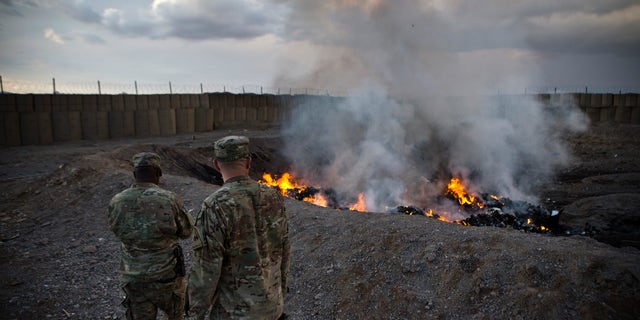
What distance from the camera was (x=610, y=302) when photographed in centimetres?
374

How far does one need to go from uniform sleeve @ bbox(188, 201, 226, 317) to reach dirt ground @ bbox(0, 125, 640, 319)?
2443 mm

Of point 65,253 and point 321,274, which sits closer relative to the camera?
point 321,274

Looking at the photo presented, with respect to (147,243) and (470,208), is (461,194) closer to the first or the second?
(470,208)

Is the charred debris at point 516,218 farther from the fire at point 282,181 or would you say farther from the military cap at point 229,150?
the military cap at point 229,150

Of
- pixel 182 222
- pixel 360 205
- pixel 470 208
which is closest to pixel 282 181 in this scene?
pixel 360 205

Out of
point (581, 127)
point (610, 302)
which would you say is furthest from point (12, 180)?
point (581, 127)

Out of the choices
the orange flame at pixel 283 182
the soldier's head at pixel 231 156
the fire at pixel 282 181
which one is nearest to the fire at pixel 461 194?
the orange flame at pixel 283 182

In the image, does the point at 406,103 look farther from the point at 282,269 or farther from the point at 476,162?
the point at 282,269

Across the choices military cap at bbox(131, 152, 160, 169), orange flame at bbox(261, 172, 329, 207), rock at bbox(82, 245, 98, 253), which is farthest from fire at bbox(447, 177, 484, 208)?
military cap at bbox(131, 152, 160, 169)

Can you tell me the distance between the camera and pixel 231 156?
97.6 inches

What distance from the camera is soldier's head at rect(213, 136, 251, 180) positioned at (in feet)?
8.12

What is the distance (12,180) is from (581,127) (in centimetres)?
2264

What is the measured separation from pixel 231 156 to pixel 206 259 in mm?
647

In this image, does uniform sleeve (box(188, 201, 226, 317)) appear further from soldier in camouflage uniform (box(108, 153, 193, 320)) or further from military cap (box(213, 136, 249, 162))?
soldier in camouflage uniform (box(108, 153, 193, 320))
